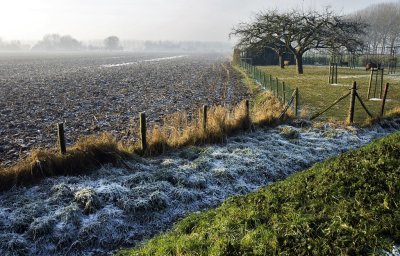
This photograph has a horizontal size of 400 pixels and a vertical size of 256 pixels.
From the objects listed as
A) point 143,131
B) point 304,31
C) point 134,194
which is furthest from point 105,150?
point 304,31

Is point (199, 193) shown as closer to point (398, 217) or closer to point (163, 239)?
point (163, 239)

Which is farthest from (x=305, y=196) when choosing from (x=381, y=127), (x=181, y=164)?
(x=381, y=127)

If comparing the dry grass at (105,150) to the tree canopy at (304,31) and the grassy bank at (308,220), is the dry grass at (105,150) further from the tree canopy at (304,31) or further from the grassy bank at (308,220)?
the tree canopy at (304,31)

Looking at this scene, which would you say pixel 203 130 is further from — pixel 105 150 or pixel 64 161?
pixel 64 161

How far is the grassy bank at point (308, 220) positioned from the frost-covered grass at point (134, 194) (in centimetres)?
72

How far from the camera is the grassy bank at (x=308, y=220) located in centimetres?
536

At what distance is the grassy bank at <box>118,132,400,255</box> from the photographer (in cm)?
536

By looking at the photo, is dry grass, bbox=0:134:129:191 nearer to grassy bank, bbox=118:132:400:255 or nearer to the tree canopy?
grassy bank, bbox=118:132:400:255

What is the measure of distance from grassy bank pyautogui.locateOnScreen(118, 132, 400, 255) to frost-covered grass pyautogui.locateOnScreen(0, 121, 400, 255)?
28.3 inches

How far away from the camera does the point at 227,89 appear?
28.3m

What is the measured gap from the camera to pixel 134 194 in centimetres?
814

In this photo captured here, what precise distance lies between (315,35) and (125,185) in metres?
36.0

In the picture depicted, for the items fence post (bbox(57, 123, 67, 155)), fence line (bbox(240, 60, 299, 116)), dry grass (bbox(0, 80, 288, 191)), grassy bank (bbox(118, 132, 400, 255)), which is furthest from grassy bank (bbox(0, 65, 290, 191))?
grassy bank (bbox(118, 132, 400, 255))

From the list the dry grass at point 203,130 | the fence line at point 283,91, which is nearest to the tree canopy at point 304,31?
the fence line at point 283,91
